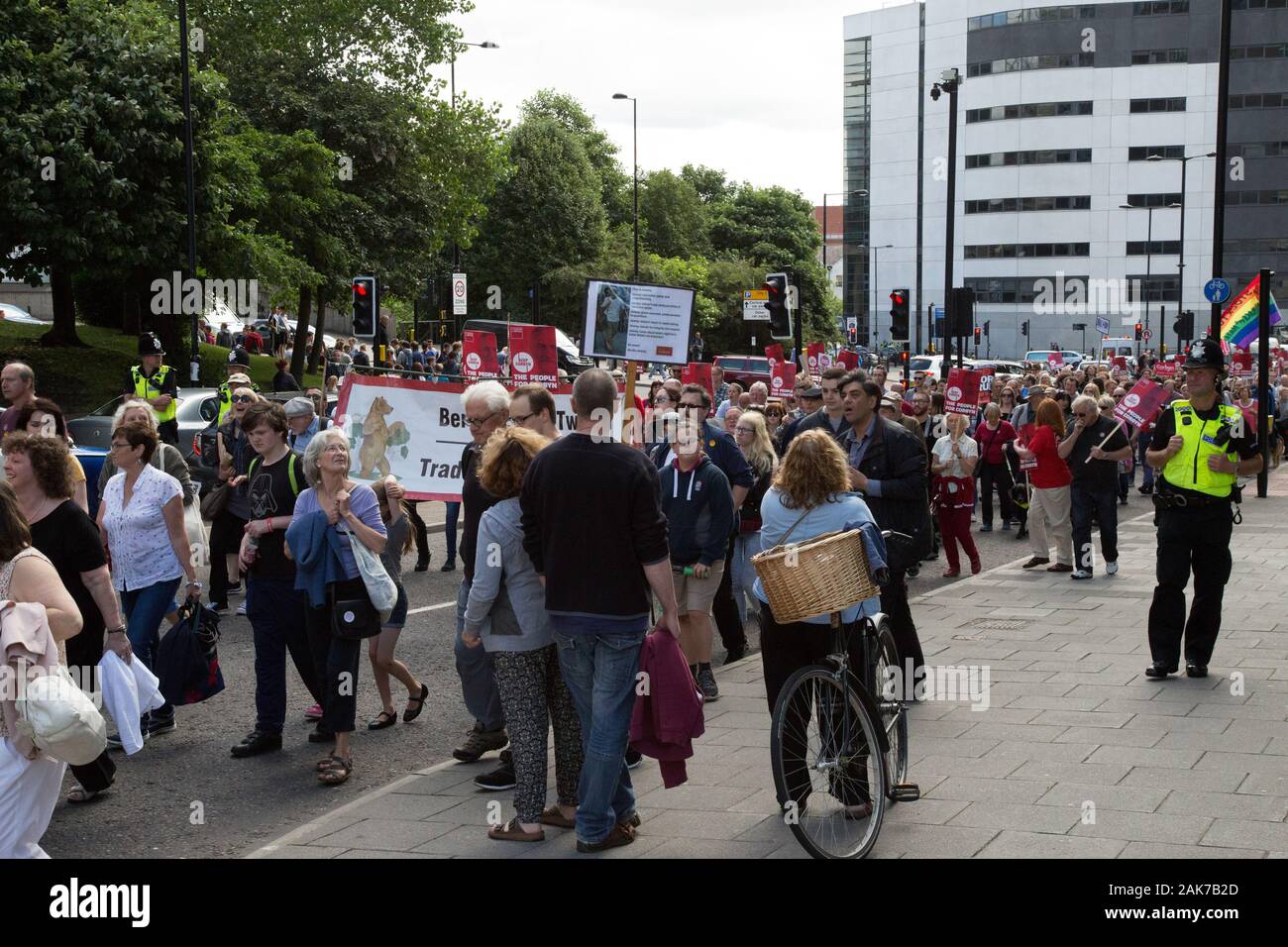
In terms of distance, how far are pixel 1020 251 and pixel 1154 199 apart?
845 cm

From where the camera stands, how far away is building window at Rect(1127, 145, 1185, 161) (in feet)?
291

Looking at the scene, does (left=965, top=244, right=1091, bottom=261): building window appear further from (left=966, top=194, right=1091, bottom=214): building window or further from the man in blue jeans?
the man in blue jeans

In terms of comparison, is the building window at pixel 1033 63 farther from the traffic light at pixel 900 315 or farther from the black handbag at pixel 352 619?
the black handbag at pixel 352 619

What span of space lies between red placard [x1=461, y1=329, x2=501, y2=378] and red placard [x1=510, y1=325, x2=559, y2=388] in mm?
518

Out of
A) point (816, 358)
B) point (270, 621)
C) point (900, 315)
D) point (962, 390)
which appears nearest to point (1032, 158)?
point (900, 315)

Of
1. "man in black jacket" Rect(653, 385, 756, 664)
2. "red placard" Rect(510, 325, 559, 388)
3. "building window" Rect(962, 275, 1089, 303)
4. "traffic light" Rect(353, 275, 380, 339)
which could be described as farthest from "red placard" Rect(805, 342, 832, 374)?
"building window" Rect(962, 275, 1089, 303)

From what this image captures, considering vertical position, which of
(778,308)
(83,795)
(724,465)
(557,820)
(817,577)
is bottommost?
(83,795)

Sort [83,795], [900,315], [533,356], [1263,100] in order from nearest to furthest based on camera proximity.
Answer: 1. [83,795]
2. [533,356]
3. [900,315]
4. [1263,100]

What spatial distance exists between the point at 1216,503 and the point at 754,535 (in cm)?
306

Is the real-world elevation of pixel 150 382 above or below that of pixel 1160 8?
below

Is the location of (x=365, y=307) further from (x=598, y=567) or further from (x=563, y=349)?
(x=563, y=349)

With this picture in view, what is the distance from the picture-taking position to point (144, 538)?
763 cm

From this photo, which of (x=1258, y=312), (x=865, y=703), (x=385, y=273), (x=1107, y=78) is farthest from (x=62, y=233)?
(x=1107, y=78)
